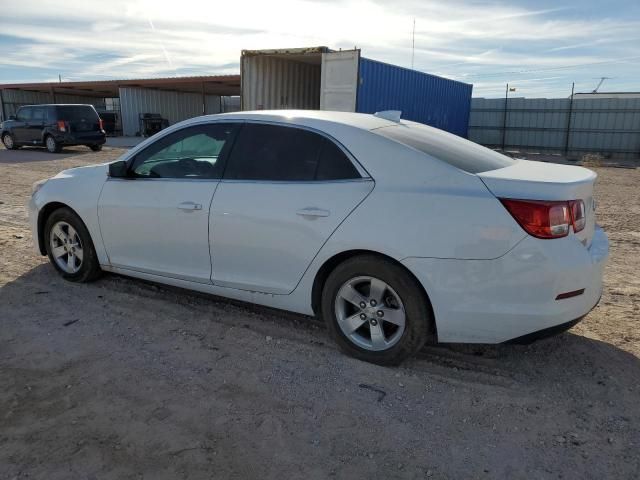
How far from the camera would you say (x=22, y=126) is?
65.1 feet

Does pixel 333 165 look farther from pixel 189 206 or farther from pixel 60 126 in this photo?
pixel 60 126

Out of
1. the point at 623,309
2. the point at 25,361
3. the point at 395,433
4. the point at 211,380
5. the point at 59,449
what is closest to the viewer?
the point at 59,449

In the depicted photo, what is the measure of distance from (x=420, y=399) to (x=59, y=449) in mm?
1863

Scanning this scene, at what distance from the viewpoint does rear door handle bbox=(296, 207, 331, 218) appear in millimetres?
3313

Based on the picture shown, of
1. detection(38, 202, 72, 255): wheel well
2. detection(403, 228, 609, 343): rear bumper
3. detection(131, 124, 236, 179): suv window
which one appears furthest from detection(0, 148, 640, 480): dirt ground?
detection(131, 124, 236, 179): suv window

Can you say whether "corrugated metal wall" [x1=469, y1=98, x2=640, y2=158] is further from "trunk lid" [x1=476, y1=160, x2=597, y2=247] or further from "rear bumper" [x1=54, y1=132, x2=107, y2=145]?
"trunk lid" [x1=476, y1=160, x2=597, y2=247]

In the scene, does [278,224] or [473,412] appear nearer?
[473,412]

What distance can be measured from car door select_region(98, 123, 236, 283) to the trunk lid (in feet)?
6.29

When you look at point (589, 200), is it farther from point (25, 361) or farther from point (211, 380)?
point (25, 361)

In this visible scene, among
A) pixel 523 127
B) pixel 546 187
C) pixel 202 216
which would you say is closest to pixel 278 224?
pixel 202 216

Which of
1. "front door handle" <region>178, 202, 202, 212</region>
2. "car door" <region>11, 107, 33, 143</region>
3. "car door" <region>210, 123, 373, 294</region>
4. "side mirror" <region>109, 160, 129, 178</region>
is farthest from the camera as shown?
"car door" <region>11, 107, 33, 143</region>

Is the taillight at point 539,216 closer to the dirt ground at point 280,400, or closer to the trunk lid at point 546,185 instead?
the trunk lid at point 546,185

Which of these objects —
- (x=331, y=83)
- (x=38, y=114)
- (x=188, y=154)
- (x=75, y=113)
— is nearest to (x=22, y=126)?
(x=38, y=114)

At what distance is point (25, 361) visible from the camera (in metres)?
3.38
